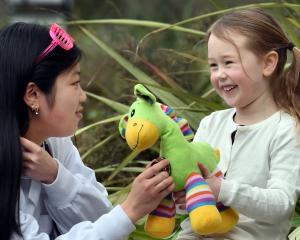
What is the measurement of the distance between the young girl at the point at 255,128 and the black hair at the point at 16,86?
476 mm

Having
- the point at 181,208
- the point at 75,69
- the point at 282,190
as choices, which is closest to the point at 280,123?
the point at 282,190

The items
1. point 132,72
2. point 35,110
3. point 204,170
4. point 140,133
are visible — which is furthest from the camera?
point 132,72

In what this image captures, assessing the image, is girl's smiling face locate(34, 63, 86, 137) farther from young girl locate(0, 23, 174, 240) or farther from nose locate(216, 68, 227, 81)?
nose locate(216, 68, 227, 81)

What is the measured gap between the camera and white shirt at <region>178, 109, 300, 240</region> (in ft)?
7.56

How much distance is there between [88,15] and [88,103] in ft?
10.4

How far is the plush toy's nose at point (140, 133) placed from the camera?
2141mm

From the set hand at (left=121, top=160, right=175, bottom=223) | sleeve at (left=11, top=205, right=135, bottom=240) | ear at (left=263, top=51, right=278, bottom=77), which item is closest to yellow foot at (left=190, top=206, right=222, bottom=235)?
hand at (left=121, top=160, right=175, bottom=223)

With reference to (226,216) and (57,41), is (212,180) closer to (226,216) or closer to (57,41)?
(226,216)

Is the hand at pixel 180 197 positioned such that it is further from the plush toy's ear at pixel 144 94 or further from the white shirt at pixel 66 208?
the plush toy's ear at pixel 144 94

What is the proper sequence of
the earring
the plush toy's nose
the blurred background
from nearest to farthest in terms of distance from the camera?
the plush toy's nose, the earring, the blurred background

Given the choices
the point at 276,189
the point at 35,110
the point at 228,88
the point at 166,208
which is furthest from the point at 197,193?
the point at 35,110

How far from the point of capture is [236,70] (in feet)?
7.89

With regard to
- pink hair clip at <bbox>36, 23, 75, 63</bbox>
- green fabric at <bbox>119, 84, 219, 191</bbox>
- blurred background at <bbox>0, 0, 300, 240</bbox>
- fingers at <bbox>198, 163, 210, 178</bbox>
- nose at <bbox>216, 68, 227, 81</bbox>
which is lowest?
blurred background at <bbox>0, 0, 300, 240</bbox>

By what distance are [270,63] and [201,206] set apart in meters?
0.56
